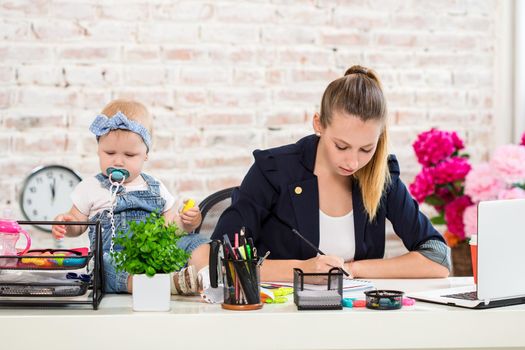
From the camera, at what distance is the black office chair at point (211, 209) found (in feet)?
8.00

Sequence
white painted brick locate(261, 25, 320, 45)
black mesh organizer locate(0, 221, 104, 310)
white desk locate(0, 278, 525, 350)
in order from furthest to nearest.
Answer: white painted brick locate(261, 25, 320, 45) < black mesh organizer locate(0, 221, 104, 310) < white desk locate(0, 278, 525, 350)

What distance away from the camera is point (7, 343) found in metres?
1.38

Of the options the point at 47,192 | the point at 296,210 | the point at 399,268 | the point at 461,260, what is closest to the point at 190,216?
the point at 296,210

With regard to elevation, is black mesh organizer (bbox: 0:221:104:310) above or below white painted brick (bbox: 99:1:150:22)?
below

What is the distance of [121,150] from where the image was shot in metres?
1.96

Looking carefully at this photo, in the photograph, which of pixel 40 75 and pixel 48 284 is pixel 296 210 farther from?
pixel 40 75

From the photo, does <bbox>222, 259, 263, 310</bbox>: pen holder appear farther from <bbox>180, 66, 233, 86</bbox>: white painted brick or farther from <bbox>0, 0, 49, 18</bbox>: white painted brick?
<bbox>0, 0, 49, 18</bbox>: white painted brick

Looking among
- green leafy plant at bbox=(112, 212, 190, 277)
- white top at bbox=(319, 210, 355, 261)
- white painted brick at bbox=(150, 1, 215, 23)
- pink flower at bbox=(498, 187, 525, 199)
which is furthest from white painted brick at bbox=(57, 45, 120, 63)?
green leafy plant at bbox=(112, 212, 190, 277)

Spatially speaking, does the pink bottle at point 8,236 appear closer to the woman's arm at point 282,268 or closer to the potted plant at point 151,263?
the potted plant at point 151,263

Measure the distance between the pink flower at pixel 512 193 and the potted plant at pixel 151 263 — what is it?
5.60ft

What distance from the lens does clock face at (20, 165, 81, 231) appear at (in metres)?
3.00

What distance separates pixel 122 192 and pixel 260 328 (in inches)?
27.5

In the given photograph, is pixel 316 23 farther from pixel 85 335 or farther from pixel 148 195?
pixel 85 335

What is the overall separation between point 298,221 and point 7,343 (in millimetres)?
990
